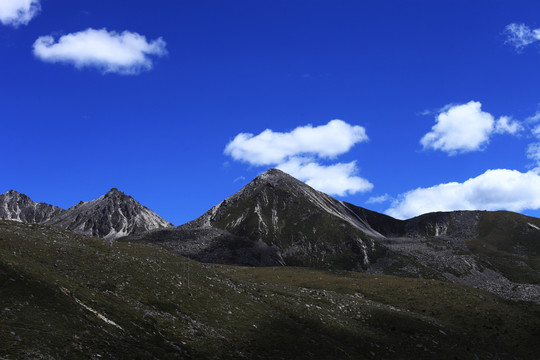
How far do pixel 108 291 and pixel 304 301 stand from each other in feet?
104

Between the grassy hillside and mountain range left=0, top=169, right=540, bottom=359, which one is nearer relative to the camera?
the grassy hillside

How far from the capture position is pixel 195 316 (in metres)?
44.0

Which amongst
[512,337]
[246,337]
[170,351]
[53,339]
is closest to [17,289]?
[53,339]

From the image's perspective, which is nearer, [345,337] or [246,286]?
[345,337]

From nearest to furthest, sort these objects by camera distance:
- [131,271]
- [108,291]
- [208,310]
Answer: [108,291]
[208,310]
[131,271]

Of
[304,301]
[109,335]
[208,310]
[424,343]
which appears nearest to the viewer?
[109,335]

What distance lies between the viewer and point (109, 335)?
3148cm

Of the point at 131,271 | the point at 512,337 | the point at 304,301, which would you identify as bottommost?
the point at 512,337

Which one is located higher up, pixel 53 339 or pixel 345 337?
pixel 53 339

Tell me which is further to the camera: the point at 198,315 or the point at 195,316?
the point at 198,315

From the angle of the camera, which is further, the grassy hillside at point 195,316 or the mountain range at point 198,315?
the mountain range at point 198,315

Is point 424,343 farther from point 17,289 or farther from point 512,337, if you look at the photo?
point 17,289

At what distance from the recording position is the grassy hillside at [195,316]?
30.4 meters

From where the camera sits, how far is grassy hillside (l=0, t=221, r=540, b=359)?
30.4 m
